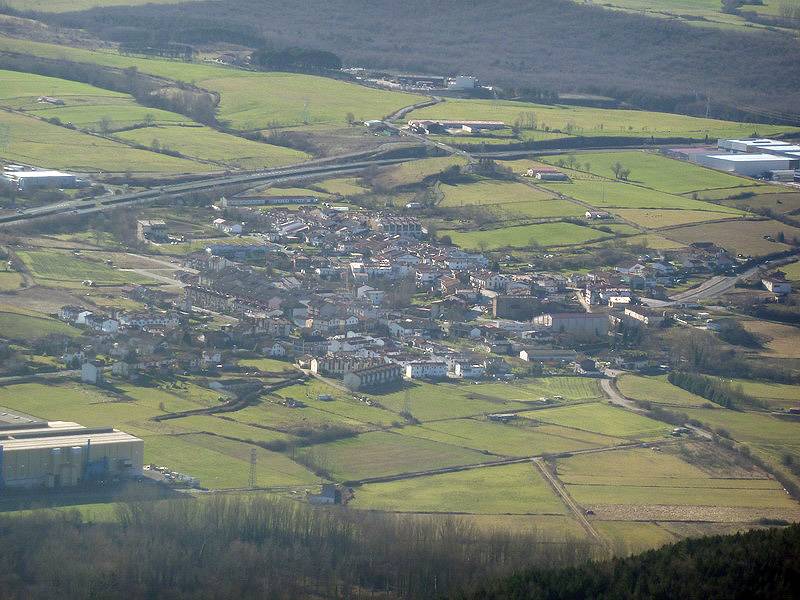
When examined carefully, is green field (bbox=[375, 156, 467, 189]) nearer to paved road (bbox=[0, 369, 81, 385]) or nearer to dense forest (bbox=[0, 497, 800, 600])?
paved road (bbox=[0, 369, 81, 385])

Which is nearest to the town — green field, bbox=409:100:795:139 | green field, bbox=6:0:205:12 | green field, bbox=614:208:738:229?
green field, bbox=614:208:738:229

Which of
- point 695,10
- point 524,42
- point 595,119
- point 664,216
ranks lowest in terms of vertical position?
point 664,216

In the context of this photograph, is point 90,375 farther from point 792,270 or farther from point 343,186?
point 343,186

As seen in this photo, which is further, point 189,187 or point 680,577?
point 189,187

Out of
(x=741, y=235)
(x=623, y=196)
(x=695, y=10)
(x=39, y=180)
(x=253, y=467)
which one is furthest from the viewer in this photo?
(x=695, y=10)

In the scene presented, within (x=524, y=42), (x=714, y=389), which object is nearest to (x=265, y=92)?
(x=524, y=42)

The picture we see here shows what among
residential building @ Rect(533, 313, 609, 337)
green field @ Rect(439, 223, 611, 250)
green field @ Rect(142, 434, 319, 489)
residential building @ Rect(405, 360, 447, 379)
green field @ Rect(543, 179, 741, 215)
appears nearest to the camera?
green field @ Rect(142, 434, 319, 489)

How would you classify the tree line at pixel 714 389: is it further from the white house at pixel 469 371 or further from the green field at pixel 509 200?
the green field at pixel 509 200
